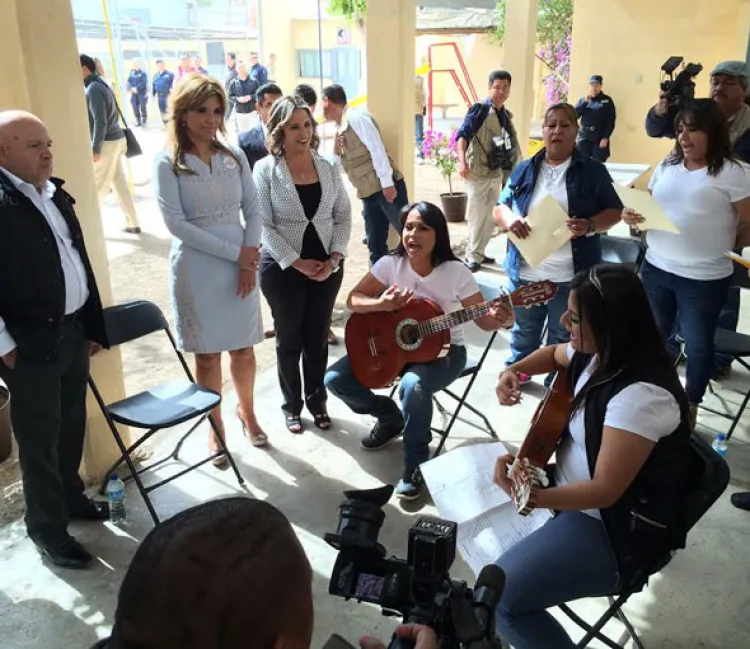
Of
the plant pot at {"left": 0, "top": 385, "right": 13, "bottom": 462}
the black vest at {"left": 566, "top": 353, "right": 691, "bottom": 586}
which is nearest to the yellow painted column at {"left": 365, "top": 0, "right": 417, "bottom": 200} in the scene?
the plant pot at {"left": 0, "top": 385, "right": 13, "bottom": 462}

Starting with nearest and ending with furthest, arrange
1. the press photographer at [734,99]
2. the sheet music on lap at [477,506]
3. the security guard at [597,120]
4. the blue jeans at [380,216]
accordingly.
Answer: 1. the sheet music on lap at [477,506]
2. the press photographer at [734,99]
3. the blue jeans at [380,216]
4. the security guard at [597,120]

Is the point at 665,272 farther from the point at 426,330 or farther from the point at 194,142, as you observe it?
the point at 194,142

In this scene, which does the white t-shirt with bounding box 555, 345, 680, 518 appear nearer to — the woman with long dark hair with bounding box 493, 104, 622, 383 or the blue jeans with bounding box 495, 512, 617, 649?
the blue jeans with bounding box 495, 512, 617, 649

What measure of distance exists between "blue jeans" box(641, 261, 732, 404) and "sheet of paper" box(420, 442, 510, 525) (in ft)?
4.81

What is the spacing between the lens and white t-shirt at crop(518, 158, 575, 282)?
396 centimetres

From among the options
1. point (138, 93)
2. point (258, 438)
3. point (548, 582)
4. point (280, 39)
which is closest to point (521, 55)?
point (258, 438)

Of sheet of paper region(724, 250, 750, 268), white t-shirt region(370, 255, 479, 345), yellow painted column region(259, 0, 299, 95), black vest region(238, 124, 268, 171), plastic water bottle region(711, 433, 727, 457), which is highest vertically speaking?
yellow painted column region(259, 0, 299, 95)

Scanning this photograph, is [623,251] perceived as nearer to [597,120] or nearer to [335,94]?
[335,94]

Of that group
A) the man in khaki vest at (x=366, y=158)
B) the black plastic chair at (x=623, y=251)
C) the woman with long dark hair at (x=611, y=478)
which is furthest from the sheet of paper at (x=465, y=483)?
the man in khaki vest at (x=366, y=158)

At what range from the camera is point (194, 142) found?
135 inches

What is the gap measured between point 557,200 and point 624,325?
2.00 metres

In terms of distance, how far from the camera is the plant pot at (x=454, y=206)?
9.38 m

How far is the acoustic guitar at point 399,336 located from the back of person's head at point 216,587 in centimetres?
238

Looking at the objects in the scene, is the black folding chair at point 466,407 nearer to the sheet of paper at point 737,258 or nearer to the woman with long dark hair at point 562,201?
the woman with long dark hair at point 562,201
